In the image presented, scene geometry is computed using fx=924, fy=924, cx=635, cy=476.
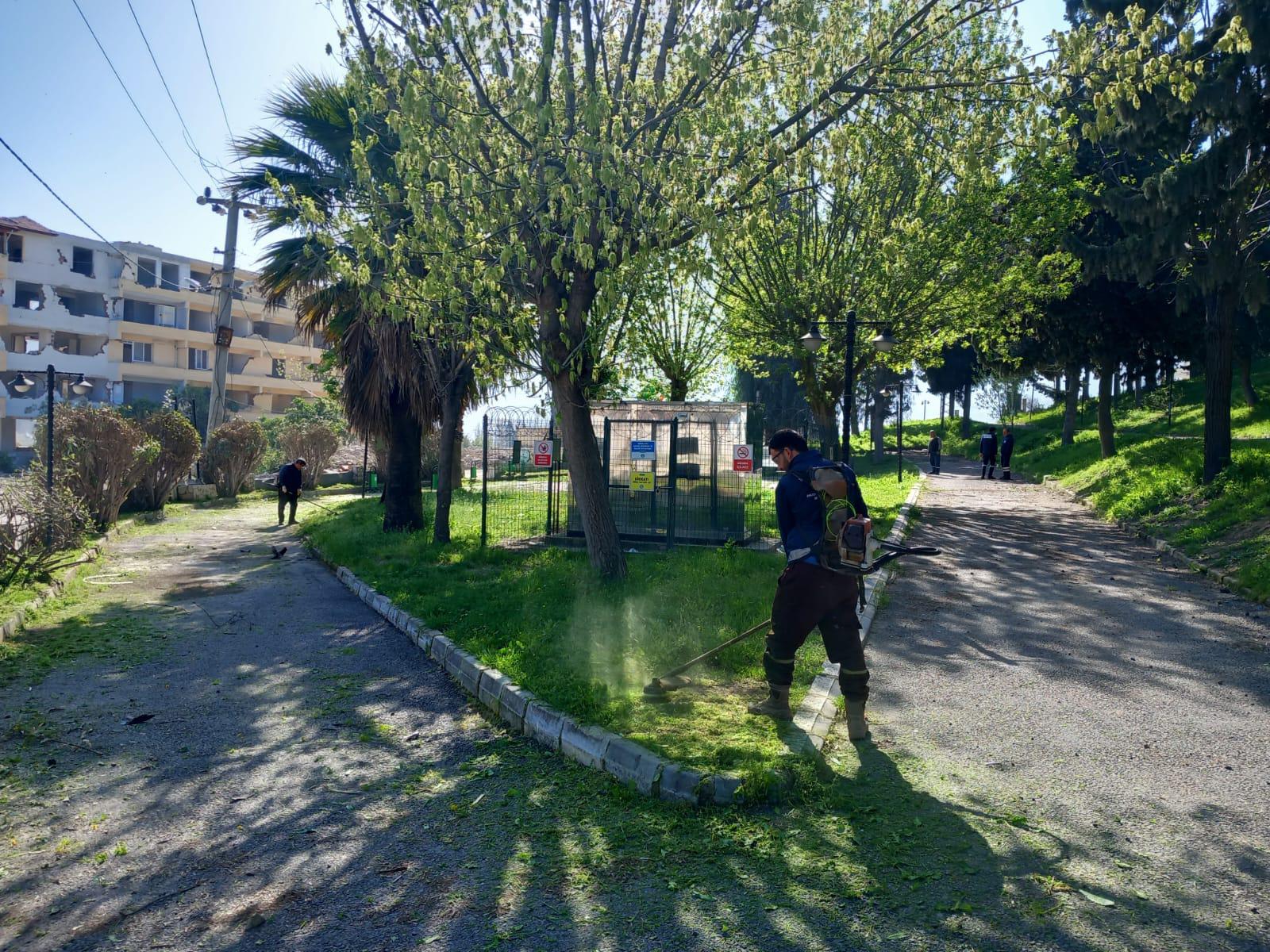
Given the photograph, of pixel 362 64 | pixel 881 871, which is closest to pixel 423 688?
pixel 881 871

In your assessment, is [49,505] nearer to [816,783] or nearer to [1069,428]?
[816,783]

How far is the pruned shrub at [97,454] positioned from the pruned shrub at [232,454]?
7.89 metres

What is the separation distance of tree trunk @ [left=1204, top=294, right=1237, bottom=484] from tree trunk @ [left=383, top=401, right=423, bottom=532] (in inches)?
552

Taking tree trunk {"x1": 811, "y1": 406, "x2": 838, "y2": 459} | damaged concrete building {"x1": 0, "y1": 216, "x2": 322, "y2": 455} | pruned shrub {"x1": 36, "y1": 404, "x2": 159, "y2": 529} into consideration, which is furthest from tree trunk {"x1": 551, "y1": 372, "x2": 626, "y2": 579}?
damaged concrete building {"x1": 0, "y1": 216, "x2": 322, "y2": 455}

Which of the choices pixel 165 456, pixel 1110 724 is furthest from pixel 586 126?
pixel 165 456

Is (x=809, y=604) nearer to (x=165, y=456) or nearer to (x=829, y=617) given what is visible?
(x=829, y=617)

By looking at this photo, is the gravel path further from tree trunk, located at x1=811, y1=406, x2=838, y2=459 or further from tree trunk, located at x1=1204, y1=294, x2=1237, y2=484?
tree trunk, located at x1=811, y1=406, x2=838, y2=459

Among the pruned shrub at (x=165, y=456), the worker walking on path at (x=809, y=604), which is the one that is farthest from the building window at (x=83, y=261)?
the worker walking on path at (x=809, y=604)

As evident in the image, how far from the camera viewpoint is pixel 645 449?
13523 millimetres

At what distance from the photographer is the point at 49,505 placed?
1156cm

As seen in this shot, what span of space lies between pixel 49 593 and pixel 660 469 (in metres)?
7.81

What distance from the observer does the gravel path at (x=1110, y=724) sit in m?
3.69

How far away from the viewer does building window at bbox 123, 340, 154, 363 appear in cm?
4719

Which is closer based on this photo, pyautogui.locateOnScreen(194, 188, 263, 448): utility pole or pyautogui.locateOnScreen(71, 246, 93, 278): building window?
pyautogui.locateOnScreen(194, 188, 263, 448): utility pole
